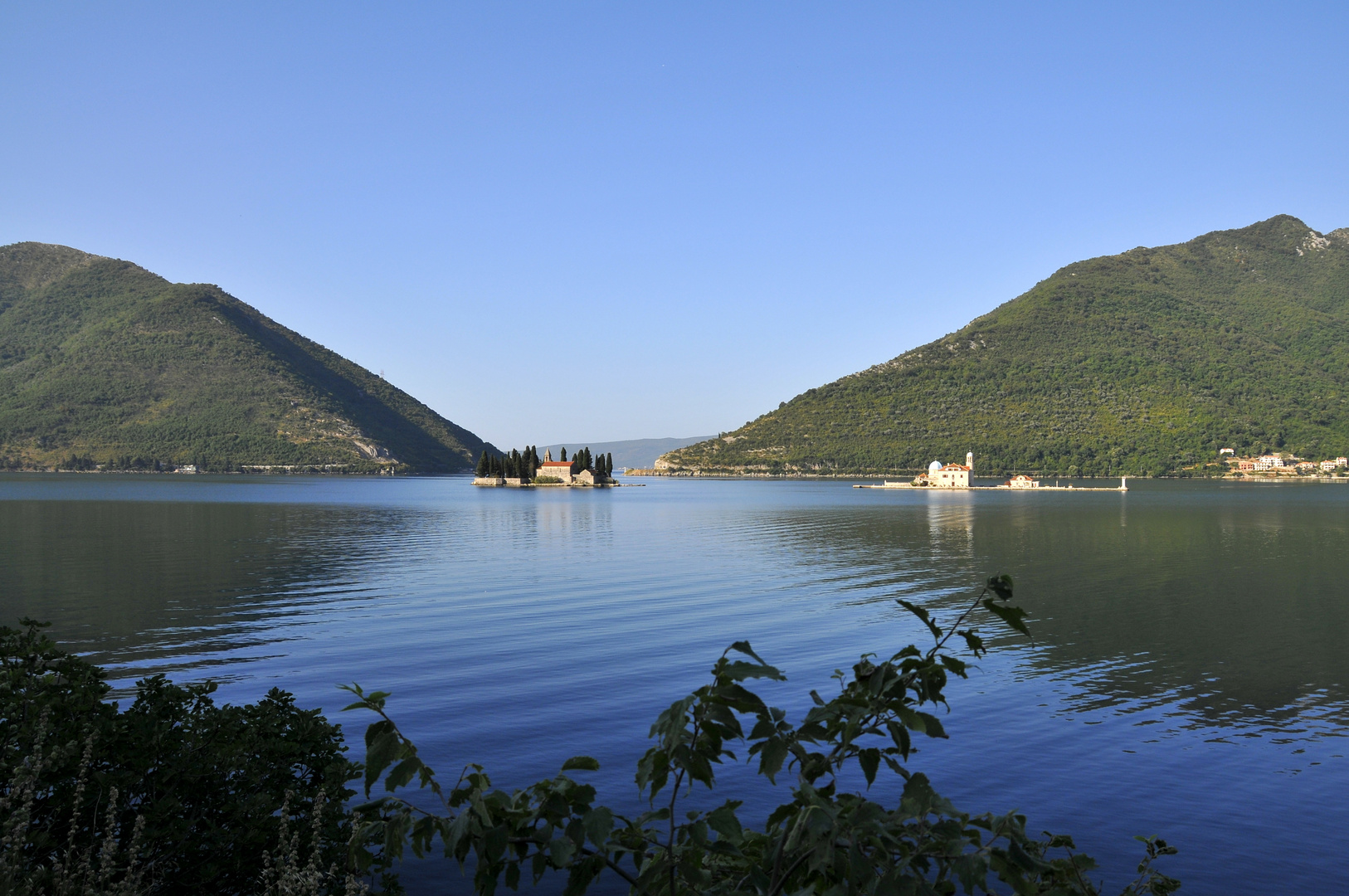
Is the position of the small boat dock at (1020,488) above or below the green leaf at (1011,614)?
below

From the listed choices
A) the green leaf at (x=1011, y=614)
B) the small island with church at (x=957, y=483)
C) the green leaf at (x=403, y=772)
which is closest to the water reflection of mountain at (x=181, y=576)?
the green leaf at (x=403, y=772)

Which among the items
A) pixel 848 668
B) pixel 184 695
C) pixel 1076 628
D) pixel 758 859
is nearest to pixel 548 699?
pixel 848 668

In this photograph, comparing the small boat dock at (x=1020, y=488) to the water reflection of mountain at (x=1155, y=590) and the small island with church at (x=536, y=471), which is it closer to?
the small island with church at (x=536, y=471)

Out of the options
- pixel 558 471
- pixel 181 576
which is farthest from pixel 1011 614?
pixel 558 471

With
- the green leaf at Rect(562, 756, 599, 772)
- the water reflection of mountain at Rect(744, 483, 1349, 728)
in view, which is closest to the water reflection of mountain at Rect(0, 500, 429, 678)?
the green leaf at Rect(562, 756, 599, 772)

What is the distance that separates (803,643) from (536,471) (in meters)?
157

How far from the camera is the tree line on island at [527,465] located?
6634 inches

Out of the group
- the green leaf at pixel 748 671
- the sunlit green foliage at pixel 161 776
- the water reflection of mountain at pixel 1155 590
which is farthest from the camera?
the water reflection of mountain at pixel 1155 590

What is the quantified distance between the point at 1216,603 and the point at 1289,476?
188399 mm

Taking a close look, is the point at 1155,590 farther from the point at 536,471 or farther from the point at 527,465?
the point at 536,471

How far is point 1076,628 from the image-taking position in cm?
2250

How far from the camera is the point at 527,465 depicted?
168 m

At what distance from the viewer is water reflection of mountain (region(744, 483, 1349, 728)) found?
16328 millimetres

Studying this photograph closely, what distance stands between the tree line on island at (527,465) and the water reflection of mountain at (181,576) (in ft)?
333
